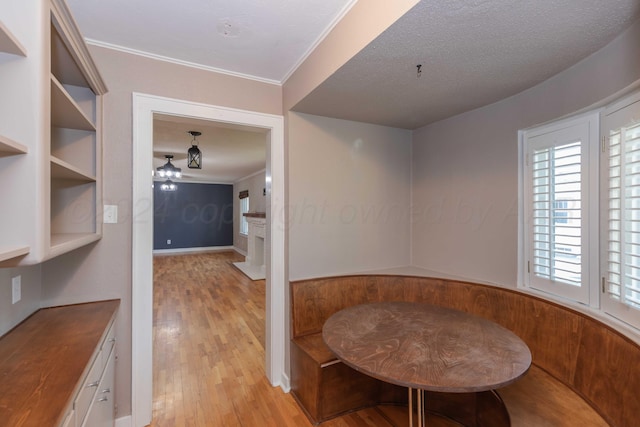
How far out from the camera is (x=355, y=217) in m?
2.57

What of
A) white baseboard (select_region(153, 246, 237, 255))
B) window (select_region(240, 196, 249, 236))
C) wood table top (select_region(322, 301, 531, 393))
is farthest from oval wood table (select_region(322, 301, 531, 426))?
white baseboard (select_region(153, 246, 237, 255))

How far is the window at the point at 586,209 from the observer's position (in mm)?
1336

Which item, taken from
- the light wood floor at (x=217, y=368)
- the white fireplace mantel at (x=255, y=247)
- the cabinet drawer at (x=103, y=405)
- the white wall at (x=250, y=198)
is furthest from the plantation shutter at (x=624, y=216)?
the white wall at (x=250, y=198)

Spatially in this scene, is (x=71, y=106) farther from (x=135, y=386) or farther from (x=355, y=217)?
(x=355, y=217)

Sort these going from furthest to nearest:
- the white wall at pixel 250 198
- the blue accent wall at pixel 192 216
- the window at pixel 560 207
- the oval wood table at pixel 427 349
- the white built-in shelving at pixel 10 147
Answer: the blue accent wall at pixel 192 216
the white wall at pixel 250 198
the window at pixel 560 207
the oval wood table at pixel 427 349
the white built-in shelving at pixel 10 147

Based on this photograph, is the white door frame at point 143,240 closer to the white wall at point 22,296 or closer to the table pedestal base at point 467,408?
the white wall at point 22,296

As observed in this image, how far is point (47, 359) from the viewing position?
1147 millimetres

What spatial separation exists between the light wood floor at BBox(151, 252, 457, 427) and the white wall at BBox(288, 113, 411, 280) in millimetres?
936

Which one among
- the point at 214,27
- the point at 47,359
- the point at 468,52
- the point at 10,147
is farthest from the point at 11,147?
the point at 468,52

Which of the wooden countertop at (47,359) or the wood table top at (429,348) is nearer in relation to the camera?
the wooden countertop at (47,359)

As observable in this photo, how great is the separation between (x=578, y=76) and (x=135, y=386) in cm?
320

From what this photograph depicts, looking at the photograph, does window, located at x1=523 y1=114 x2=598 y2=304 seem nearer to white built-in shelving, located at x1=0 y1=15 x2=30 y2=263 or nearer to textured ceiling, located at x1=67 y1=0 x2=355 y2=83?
textured ceiling, located at x1=67 y1=0 x2=355 y2=83

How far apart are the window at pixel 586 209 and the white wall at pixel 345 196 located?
105cm

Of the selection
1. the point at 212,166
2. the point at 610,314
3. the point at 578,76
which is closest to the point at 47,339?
the point at 610,314
